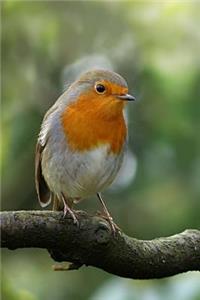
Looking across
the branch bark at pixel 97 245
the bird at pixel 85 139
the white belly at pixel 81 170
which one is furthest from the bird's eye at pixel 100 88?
the branch bark at pixel 97 245

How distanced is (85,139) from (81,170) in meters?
0.16

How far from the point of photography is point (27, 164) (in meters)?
5.75

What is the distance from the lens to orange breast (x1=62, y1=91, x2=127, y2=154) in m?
4.16

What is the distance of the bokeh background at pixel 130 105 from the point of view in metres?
5.39

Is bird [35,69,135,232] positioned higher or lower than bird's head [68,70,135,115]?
lower

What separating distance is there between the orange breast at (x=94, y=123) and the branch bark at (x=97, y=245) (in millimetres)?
901

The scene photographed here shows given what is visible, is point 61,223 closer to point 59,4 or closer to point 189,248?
point 189,248

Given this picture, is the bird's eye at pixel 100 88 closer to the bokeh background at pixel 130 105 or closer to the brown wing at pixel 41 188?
the brown wing at pixel 41 188

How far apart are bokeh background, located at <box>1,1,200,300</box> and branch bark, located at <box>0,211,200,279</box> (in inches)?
70.2

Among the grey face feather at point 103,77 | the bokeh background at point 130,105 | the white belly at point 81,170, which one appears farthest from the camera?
the bokeh background at point 130,105

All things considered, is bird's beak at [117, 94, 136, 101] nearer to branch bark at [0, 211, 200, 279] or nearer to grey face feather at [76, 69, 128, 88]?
grey face feather at [76, 69, 128, 88]

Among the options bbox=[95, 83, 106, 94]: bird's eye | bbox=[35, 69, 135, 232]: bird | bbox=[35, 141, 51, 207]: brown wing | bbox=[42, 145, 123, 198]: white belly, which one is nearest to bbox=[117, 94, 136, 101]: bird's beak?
bbox=[35, 69, 135, 232]: bird

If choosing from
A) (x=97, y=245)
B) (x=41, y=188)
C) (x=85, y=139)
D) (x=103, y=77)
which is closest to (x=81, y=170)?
(x=85, y=139)

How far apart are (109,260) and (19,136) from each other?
2.41 meters
